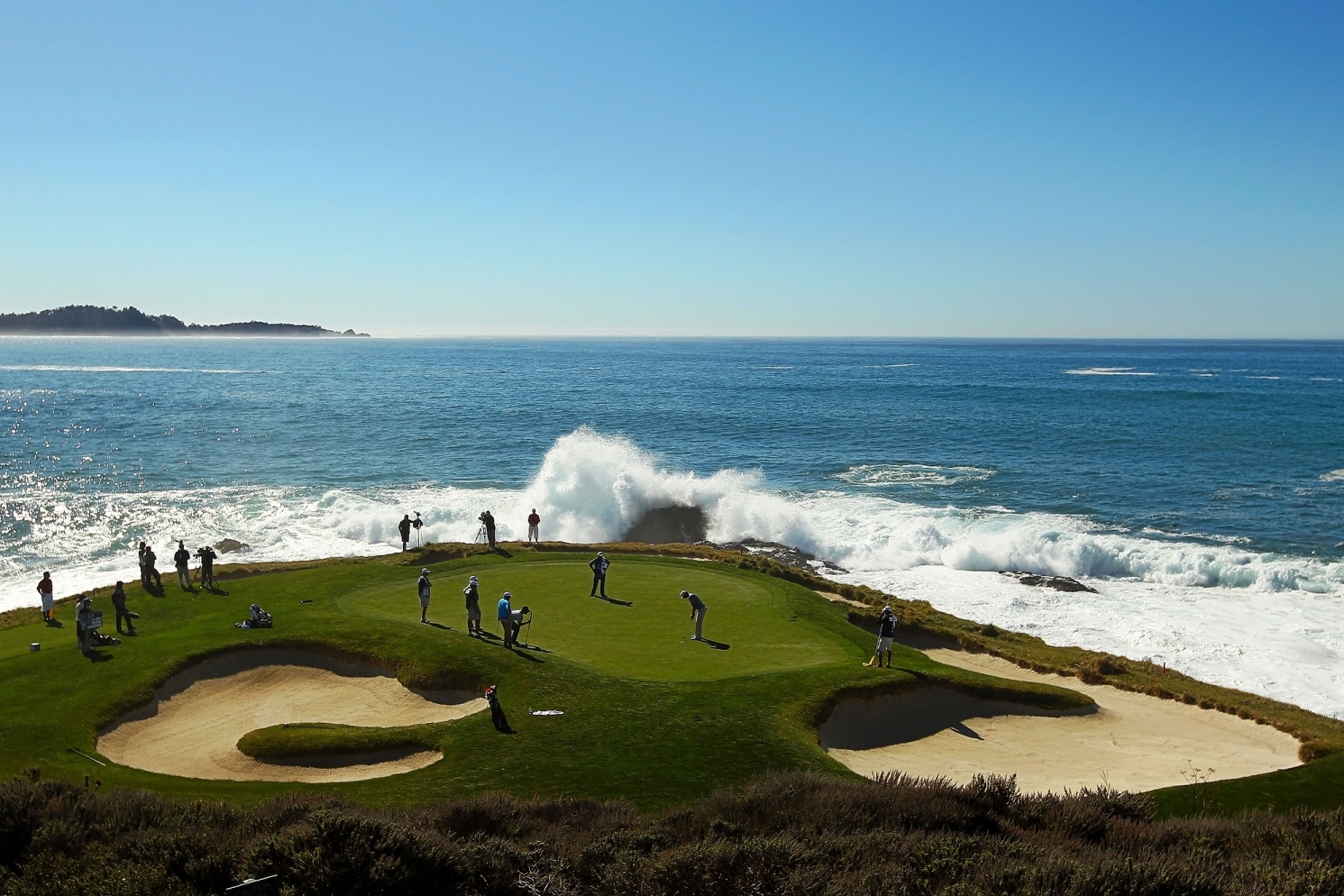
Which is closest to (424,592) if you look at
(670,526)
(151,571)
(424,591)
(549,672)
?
(424,591)

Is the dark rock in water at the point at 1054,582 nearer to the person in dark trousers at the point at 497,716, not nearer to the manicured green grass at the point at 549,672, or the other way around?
the manicured green grass at the point at 549,672

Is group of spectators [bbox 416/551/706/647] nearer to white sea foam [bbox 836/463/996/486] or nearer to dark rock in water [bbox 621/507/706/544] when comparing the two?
dark rock in water [bbox 621/507/706/544]

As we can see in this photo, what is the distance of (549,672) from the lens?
1867 centimetres

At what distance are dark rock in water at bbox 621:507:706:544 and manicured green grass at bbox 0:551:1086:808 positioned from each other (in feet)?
53.4

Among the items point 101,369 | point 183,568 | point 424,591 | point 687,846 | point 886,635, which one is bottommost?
point 886,635

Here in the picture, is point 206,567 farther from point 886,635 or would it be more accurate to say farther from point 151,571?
point 886,635

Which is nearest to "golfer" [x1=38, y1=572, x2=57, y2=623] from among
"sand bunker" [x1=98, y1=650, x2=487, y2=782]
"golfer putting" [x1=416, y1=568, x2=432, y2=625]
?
"sand bunker" [x1=98, y1=650, x2=487, y2=782]

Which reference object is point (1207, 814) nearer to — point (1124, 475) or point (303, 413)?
point (1124, 475)

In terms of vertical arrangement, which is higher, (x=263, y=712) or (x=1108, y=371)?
(x=1108, y=371)

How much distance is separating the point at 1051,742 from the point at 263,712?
16370 mm

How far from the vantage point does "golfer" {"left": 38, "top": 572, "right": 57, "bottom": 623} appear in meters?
23.0

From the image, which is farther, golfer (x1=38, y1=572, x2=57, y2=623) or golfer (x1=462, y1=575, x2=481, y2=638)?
golfer (x1=38, y1=572, x2=57, y2=623)

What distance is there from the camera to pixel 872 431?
75062 mm

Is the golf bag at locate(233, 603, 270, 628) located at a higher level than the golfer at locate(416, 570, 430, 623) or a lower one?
lower
